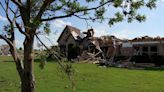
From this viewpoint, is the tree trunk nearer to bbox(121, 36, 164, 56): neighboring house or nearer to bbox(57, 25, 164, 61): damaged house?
bbox(57, 25, 164, 61): damaged house

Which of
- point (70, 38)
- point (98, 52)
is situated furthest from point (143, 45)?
point (70, 38)

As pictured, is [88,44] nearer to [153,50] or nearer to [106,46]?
[106,46]

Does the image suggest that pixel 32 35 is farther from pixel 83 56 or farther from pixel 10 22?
pixel 83 56

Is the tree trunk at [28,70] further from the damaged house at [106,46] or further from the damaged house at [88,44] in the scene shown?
the damaged house at [88,44]

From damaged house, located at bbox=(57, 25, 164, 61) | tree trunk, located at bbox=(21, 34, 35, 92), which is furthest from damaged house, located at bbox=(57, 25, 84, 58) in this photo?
tree trunk, located at bbox=(21, 34, 35, 92)

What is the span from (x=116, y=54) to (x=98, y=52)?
2.98 metres

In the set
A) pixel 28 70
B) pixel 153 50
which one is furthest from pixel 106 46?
pixel 28 70

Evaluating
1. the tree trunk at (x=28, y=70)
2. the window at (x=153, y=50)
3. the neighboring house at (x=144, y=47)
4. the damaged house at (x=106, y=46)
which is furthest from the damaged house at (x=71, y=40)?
the tree trunk at (x=28, y=70)

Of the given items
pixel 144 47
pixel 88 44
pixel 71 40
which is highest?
pixel 71 40

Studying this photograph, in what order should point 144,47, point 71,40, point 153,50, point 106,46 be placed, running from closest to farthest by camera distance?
point 153,50, point 144,47, point 106,46, point 71,40

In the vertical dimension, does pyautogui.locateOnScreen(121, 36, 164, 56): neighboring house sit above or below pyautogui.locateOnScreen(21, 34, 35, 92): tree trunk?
below

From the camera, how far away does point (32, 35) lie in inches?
426

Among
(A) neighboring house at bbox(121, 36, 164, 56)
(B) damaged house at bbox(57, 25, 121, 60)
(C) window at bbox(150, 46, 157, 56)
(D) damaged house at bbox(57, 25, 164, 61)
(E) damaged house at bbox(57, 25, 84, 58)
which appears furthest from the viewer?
(E) damaged house at bbox(57, 25, 84, 58)

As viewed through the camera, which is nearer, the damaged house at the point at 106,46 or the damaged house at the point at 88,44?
the damaged house at the point at 106,46
